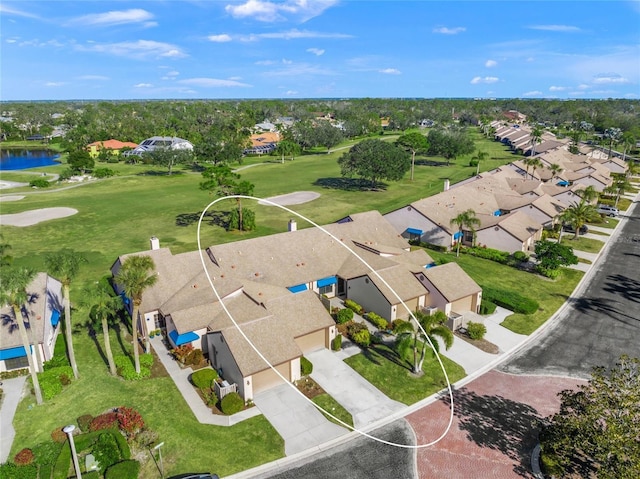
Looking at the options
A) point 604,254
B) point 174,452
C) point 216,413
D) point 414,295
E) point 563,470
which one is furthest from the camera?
point 604,254

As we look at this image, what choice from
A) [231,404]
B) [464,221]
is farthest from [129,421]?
[464,221]

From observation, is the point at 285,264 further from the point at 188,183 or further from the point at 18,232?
the point at 188,183

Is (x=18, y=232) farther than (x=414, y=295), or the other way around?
(x=18, y=232)

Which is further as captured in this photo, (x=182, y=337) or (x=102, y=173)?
(x=102, y=173)

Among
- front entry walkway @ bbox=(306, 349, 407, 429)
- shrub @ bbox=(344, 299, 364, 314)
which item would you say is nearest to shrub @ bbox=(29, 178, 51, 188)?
shrub @ bbox=(344, 299, 364, 314)

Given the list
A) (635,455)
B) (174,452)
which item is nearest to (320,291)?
(174,452)

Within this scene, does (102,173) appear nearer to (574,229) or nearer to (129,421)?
(129,421)

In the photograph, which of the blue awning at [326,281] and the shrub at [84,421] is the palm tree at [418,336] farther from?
the shrub at [84,421]

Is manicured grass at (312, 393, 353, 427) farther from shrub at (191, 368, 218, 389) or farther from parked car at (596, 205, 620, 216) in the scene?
parked car at (596, 205, 620, 216)
